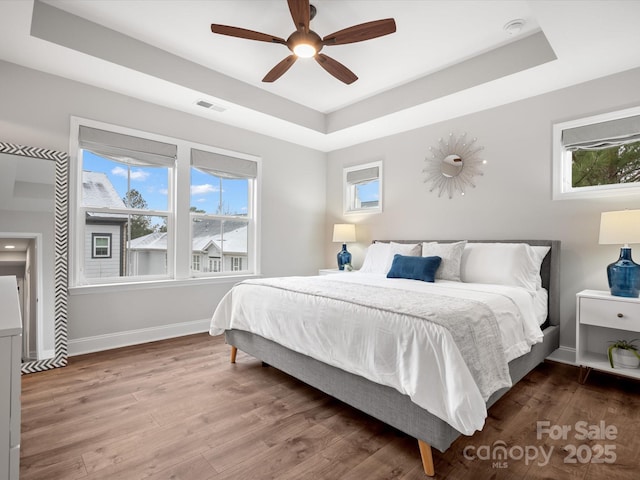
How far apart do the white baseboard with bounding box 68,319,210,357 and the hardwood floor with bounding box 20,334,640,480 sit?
41 centimetres

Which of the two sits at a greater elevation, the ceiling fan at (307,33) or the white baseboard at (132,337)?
the ceiling fan at (307,33)

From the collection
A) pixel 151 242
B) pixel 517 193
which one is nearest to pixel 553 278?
pixel 517 193

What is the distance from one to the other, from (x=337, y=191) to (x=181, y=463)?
13.8ft

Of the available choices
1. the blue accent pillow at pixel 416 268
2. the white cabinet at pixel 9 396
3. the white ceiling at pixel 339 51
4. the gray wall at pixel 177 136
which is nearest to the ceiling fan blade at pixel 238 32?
the white ceiling at pixel 339 51

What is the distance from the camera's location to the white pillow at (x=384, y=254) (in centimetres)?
379

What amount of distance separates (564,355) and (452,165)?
2.22 metres

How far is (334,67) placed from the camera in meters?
2.73

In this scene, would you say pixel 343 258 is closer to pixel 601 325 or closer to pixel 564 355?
pixel 564 355

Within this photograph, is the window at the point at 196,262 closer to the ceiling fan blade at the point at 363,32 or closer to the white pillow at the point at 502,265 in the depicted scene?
the ceiling fan blade at the point at 363,32

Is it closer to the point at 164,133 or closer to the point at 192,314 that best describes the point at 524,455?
the point at 192,314

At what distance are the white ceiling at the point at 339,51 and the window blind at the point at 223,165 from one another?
0.48 metres

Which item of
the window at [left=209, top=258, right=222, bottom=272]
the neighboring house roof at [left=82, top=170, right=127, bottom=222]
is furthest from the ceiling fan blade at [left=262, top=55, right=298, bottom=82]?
the window at [left=209, top=258, right=222, bottom=272]

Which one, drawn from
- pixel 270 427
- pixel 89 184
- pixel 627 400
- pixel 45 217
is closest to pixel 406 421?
pixel 270 427

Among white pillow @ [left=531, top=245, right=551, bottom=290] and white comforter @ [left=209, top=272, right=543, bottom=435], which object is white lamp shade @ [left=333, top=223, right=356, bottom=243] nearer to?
white comforter @ [left=209, top=272, right=543, bottom=435]
